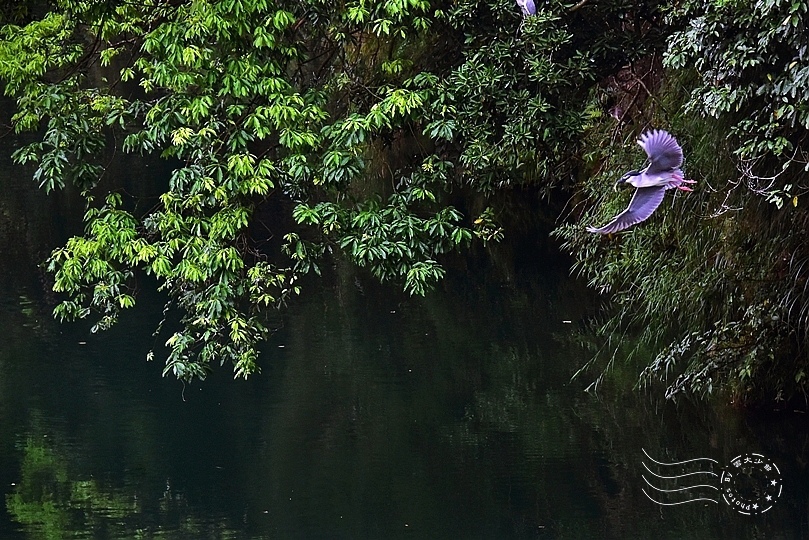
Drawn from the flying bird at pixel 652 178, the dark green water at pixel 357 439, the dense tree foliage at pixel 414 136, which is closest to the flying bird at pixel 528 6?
the dense tree foliage at pixel 414 136

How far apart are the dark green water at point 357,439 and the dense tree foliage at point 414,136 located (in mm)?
586

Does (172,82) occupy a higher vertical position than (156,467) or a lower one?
higher

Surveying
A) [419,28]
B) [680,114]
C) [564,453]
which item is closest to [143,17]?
[419,28]

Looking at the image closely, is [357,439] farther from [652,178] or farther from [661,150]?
[661,150]

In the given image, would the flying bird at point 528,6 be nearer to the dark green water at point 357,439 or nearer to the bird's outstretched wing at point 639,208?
the bird's outstretched wing at point 639,208

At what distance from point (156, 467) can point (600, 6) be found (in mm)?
2921

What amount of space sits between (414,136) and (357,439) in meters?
1.82

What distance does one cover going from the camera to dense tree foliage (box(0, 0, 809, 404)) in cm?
392

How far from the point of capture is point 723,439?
534cm

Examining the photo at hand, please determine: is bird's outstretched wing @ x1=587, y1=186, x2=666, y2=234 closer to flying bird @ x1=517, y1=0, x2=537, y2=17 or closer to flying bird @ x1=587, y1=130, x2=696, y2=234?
flying bird @ x1=587, y1=130, x2=696, y2=234

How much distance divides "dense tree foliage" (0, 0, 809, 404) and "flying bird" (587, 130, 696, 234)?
330mm

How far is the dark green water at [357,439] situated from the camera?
4691 mm

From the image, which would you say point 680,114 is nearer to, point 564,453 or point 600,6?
point 600,6

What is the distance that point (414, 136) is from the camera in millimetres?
4484
